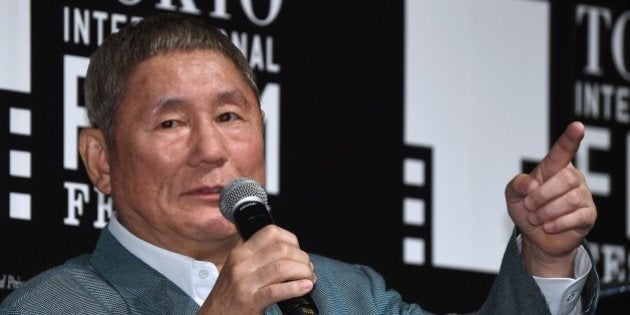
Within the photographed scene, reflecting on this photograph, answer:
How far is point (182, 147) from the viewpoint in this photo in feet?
10.7

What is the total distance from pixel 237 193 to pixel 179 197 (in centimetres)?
58

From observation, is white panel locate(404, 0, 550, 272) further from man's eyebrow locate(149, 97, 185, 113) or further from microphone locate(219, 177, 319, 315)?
microphone locate(219, 177, 319, 315)

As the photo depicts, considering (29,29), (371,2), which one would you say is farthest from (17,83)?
(371,2)

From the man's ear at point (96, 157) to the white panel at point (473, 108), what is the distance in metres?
1.05

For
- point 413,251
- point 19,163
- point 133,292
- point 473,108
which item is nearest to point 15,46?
point 19,163

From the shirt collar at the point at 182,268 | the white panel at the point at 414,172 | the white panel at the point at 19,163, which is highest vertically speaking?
the white panel at the point at 19,163

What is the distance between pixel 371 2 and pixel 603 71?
0.81 metres

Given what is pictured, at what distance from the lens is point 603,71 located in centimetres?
455

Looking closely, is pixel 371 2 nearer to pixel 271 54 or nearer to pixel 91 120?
pixel 271 54

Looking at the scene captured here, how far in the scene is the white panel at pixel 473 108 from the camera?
13.8 feet

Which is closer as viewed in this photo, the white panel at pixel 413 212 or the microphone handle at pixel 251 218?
the microphone handle at pixel 251 218

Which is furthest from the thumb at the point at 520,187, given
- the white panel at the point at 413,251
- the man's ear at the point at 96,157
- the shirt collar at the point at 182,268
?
the white panel at the point at 413,251

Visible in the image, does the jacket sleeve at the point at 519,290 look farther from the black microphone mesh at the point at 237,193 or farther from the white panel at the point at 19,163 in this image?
the white panel at the point at 19,163

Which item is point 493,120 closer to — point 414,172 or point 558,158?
point 414,172
